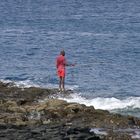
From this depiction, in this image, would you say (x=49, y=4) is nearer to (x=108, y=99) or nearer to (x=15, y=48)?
(x=15, y=48)

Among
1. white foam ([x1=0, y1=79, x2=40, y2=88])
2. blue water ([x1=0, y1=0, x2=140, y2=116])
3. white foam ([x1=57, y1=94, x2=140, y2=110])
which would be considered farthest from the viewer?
blue water ([x1=0, y1=0, x2=140, y2=116])

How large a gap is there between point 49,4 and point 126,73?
211 feet

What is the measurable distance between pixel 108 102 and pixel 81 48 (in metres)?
22.4

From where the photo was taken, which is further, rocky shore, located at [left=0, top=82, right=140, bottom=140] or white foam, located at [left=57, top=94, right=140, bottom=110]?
white foam, located at [left=57, top=94, right=140, bottom=110]

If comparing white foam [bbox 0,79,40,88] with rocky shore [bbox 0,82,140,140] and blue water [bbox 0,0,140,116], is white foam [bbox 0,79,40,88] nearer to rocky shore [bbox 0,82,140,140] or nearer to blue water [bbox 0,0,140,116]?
blue water [bbox 0,0,140,116]

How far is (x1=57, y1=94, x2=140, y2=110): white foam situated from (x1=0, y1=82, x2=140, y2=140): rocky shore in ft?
9.38

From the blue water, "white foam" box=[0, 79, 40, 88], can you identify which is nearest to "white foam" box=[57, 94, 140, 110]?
the blue water

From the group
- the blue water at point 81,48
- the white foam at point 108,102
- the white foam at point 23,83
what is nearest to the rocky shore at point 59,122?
the white foam at point 108,102

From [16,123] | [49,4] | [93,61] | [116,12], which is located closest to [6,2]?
[49,4]

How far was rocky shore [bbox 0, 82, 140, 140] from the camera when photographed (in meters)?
23.1

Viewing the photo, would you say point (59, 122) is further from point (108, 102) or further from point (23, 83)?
point (23, 83)

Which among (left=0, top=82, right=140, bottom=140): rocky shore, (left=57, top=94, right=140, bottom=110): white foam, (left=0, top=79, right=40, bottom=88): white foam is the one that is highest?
(left=0, top=82, right=140, bottom=140): rocky shore

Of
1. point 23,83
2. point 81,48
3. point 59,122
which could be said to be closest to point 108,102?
point 23,83

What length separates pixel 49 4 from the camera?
107438 mm
